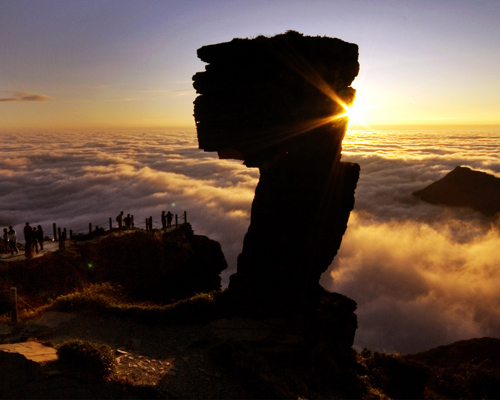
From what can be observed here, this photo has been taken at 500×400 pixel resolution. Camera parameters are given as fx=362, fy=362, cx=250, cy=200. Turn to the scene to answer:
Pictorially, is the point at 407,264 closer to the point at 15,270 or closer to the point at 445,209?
the point at 445,209

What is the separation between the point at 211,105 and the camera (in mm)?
9430

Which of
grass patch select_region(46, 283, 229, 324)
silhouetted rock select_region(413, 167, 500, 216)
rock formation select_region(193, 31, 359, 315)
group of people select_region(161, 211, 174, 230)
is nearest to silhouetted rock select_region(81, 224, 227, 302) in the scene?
group of people select_region(161, 211, 174, 230)

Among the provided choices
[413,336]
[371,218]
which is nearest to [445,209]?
[371,218]

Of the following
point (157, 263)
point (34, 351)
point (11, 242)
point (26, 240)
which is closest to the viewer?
point (34, 351)

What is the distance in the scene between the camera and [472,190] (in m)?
74.4

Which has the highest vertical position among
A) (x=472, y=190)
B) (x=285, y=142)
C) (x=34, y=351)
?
(x=285, y=142)

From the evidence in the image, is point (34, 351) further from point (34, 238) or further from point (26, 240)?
point (34, 238)

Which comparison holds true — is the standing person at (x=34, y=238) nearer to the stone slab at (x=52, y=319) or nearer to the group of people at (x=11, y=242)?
the group of people at (x=11, y=242)

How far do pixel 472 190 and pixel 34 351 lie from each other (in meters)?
84.2

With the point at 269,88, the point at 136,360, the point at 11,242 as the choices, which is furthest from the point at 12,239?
the point at 269,88

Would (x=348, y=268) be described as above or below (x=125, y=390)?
below

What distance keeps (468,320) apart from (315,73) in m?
54.1

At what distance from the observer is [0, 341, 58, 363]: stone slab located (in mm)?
6258

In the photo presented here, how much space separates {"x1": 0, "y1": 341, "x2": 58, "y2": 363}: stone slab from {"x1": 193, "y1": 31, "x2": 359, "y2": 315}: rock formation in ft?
15.7
